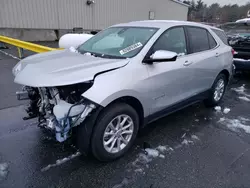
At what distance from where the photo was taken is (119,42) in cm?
328

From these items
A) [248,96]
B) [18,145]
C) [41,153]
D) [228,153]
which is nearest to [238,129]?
[228,153]

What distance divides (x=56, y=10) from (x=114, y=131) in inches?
521

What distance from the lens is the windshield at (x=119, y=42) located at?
2.93 meters

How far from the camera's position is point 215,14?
2239 inches

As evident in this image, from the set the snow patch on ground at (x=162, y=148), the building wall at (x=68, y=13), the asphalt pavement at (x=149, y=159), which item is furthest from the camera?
the building wall at (x=68, y=13)

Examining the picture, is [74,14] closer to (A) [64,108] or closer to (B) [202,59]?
(B) [202,59]

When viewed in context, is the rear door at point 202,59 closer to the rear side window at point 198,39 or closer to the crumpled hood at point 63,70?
the rear side window at point 198,39

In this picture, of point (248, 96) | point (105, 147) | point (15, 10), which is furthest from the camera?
point (15, 10)

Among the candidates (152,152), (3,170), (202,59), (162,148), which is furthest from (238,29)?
(3,170)

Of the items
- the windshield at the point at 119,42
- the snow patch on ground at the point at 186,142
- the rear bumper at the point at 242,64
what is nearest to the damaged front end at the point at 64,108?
the windshield at the point at 119,42

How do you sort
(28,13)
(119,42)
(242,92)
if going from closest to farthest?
(119,42)
(242,92)
(28,13)

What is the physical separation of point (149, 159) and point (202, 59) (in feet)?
6.71

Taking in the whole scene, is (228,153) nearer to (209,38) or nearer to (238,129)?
(238,129)

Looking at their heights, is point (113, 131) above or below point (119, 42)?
below
